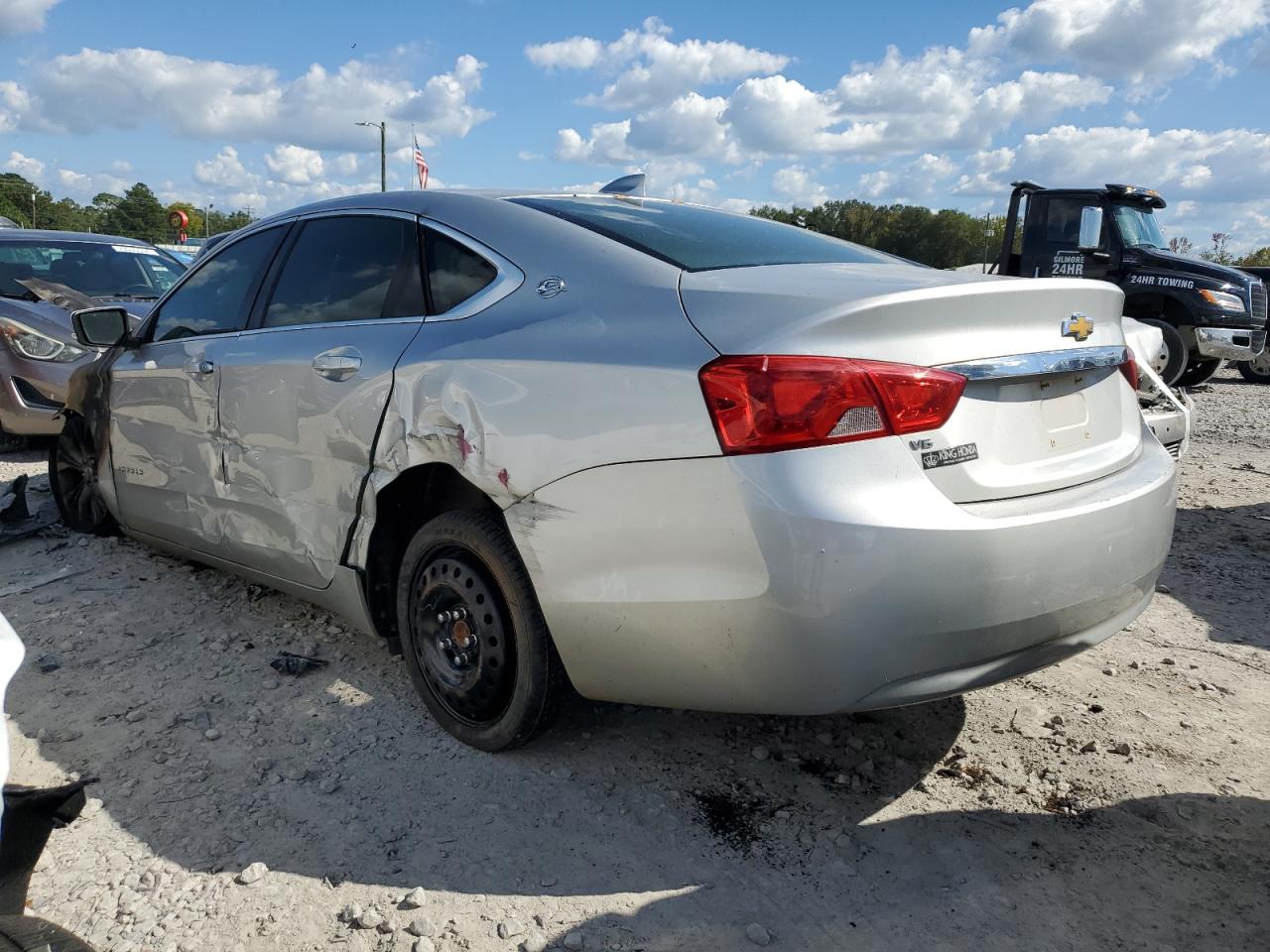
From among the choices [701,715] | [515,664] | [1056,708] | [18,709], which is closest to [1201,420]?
[1056,708]

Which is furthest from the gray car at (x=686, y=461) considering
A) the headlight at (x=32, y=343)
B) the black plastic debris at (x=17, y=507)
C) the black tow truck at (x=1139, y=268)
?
the black tow truck at (x=1139, y=268)

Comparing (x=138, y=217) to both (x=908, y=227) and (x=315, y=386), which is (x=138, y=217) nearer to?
(x=908, y=227)

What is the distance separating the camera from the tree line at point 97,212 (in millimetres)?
80938

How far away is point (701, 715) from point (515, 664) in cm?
74

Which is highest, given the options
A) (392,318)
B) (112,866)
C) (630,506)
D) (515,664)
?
(392,318)

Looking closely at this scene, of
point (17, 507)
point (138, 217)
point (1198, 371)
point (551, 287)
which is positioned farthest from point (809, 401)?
point (138, 217)

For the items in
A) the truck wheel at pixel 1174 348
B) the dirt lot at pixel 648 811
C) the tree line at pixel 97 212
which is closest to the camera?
the dirt lot at pixel 648 811

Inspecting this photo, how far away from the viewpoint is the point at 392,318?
9.73 ft

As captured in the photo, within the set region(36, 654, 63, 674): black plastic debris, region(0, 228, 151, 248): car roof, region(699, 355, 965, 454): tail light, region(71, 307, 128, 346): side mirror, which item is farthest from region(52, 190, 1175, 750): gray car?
region(0, 228, 151, 248): car roof

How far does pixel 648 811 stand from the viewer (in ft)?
8.45

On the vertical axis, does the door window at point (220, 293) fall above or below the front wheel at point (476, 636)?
above

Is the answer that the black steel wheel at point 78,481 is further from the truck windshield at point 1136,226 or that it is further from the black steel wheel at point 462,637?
the truck windshield at point 1136,226

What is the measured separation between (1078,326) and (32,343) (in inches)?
271

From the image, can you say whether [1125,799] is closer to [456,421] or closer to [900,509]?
[900,509]
